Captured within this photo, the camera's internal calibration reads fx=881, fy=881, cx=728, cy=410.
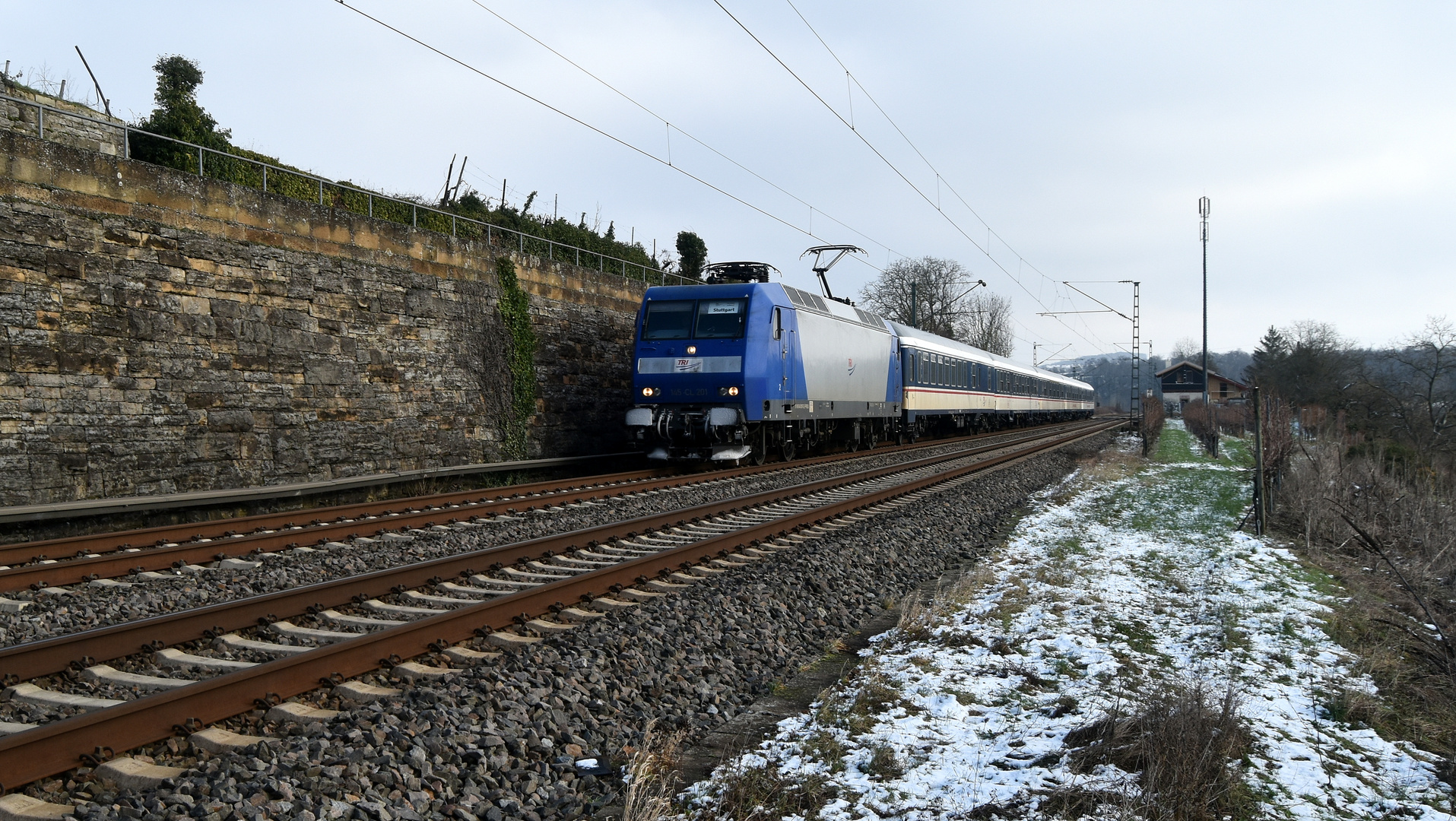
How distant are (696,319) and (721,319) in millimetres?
485

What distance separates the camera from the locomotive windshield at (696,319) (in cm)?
1556

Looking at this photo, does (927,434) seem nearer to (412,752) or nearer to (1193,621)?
(1193,621)

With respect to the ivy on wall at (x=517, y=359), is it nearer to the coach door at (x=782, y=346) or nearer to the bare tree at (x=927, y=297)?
the coach door at (x=782, y=346)

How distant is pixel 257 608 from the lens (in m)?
5.33

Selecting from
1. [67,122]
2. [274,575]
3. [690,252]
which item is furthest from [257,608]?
[690,252]

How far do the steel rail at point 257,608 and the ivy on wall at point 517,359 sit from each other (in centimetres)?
847

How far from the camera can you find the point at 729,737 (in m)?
4.09

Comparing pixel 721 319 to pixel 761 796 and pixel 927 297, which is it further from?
pixel 927 297

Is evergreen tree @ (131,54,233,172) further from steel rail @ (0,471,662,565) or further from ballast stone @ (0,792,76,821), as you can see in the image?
ballast stone @ (0,792,76,821)

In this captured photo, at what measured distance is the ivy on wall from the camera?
16781mm

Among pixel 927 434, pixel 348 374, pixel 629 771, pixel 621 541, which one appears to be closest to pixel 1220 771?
pixel 629 771

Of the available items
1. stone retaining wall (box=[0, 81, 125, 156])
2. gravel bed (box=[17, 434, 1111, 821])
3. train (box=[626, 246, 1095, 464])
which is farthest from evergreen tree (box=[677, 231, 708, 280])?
gravel bed (box=[17, 434, 1111, 821])

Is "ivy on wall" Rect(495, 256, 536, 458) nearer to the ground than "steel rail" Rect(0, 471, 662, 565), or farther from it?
farther from it

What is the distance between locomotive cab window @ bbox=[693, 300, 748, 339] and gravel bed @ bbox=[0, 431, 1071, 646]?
15.1 feet
